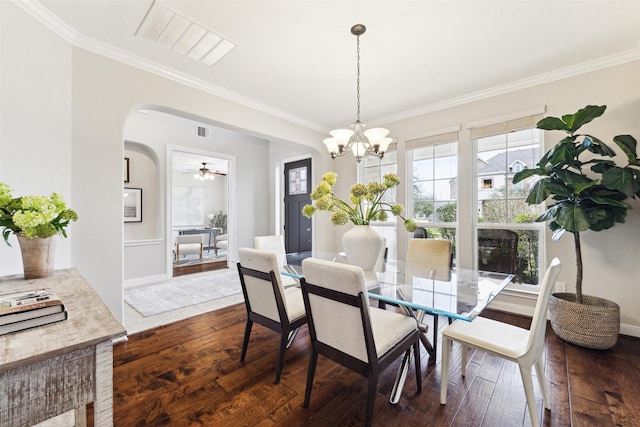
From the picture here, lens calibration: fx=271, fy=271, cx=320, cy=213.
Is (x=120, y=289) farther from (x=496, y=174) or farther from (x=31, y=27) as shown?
(x=496, y=174)

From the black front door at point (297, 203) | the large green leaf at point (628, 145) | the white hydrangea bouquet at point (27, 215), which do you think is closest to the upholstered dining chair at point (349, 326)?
the white hydrangea bouquet at point (27, 215)

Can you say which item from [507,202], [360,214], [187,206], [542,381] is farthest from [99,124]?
[187,206]

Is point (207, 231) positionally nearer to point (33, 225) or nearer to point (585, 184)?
point (33, 225)

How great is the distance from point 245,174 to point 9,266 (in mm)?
4140

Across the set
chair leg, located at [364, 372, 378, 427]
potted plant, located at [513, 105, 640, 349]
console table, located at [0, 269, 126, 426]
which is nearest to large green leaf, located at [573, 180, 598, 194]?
potted plant, located at [513, 105, 640, 349]

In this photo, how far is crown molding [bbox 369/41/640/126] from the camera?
8.38ft

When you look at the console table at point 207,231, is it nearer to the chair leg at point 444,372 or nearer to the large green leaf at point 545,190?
the chair leg at point 444,372

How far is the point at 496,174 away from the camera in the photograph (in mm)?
3289

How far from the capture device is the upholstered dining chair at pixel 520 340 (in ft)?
4.70

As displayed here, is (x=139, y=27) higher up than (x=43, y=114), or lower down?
higher up

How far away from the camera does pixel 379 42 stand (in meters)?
2.34

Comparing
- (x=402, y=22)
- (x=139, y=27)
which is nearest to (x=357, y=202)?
(x=402, y=22)

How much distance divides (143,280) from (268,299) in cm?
361

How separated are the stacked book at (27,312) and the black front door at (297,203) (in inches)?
171
